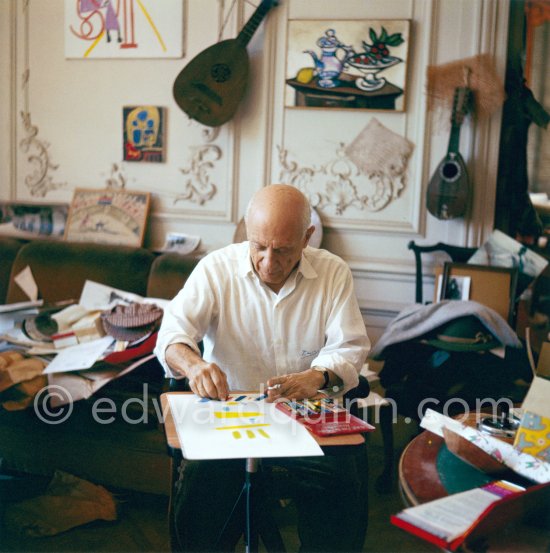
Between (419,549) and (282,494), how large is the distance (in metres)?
0.83

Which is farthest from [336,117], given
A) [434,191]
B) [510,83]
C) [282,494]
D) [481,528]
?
[481,528]

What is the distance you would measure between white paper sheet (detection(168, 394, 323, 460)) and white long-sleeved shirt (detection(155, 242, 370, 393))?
1.15ft

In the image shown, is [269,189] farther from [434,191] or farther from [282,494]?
[434,191]

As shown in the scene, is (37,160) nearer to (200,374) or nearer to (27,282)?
(27,282)

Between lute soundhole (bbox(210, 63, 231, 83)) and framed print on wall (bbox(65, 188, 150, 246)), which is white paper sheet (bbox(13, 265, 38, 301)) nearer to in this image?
framed print on wall (bbox(65, 188, 150, 246))

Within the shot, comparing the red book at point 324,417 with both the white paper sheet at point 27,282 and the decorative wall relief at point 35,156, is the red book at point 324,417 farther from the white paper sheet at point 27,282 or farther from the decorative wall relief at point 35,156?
the decorative wall relief at point 35,156

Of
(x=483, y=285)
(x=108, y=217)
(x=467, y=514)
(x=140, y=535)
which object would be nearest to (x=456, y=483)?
(x=467, y=514)

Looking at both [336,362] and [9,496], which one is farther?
[9,496]

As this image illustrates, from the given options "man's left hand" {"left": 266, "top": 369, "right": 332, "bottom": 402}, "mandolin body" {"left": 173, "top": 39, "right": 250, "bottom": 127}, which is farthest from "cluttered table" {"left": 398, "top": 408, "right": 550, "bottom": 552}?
"mandolin body" {"left": 173, "top": 39, "right": 250, "bottom": 127}

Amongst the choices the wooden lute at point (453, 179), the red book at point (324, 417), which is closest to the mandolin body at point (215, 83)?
the wooden lute at point (453, 179)

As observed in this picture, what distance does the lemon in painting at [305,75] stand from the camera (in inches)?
120

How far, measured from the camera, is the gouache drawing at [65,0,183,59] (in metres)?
3.18

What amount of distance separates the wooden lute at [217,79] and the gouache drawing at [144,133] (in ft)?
0.66

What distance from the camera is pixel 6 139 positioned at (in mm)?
3508
